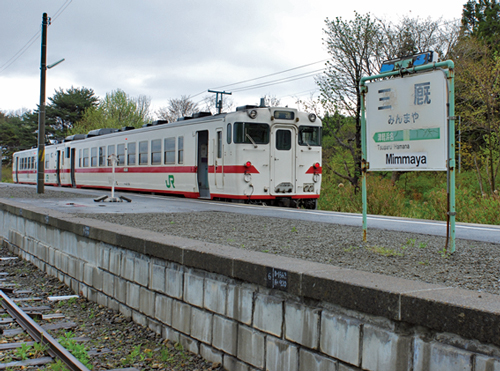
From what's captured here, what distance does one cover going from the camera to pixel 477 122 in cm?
2189

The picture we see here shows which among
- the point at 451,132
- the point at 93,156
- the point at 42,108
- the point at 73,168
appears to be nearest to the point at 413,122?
the point at 451,132

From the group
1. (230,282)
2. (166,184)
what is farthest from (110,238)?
(166,184)

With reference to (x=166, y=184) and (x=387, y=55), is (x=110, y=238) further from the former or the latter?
(x=387, y=55)

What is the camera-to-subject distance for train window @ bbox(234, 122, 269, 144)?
15711 mm

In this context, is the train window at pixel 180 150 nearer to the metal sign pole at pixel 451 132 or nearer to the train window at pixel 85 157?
the train window at pixel 85 157

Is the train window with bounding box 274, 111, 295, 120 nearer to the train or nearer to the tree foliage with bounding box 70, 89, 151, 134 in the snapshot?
the train

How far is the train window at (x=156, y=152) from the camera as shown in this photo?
20.3 m

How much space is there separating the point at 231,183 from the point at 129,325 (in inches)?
384

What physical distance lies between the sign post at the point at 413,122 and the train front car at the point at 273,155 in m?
9.25

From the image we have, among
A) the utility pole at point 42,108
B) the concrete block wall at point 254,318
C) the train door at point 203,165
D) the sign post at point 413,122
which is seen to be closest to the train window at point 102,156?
the utility pole at point 42,108

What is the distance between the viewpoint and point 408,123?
19.9 ft

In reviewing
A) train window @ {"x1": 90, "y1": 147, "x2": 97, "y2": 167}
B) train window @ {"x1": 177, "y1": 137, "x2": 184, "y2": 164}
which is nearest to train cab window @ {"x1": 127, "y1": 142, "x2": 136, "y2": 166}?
train window @ {"x1": 177, "y1": 137, "x2": 184, "y2": 164}

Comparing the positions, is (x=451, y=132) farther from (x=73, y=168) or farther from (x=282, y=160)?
(x=73, y=168)

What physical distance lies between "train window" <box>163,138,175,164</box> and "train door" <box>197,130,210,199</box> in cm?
170
